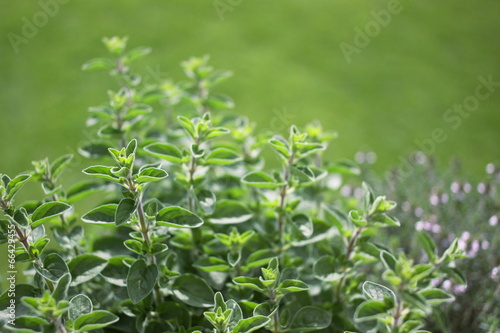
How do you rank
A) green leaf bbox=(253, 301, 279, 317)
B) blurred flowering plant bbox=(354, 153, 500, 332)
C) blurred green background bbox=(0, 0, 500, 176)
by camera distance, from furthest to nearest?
blurred green background bbox=(0, 0, 500, 176) < blurred flowering plant bbox=(354, 153, 500, 332) < green leaf bbox=(253, 301, 279, 317)

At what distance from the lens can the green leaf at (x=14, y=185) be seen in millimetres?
1040

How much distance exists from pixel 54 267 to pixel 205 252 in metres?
0.38

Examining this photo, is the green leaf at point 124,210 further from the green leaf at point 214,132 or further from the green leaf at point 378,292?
the green leaf at point 378,292

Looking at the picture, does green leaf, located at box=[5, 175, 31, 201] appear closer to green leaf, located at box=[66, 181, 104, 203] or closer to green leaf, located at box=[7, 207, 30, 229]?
green leaf, located at box=[7, 207, 30, 229]

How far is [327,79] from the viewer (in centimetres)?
382

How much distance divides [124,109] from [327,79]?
2532 mm

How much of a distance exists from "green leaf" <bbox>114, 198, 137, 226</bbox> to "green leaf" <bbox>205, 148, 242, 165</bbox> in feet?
0.87

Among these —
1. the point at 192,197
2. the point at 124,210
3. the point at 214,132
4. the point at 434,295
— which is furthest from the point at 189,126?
the point at 434,295

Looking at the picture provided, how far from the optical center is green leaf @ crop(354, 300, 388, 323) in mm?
971

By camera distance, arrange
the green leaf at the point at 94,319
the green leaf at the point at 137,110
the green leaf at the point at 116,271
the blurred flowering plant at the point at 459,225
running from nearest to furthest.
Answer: the green leaf at the point at 94,319
the green leaf at the point at 116,271
the green leaf at the point at 137,110
the blurred flowering plant at the point at 459,225

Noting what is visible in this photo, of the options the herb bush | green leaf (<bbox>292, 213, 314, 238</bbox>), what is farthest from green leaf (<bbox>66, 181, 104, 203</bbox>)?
green leaf (<bbox>292, 213, 314, 238</bbox>)

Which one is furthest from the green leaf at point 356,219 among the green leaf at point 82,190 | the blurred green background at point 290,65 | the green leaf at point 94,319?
the blurred green background at point 290,65

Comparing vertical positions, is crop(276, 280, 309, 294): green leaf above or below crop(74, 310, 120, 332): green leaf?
above


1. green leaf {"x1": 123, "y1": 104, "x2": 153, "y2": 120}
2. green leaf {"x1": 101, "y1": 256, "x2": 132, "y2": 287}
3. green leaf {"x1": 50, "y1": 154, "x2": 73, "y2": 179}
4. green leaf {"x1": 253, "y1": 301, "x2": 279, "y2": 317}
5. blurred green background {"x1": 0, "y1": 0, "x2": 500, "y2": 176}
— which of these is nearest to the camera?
green leaf {"x1": 253, "y1": 301, "x2": 279, "y2": 317}
